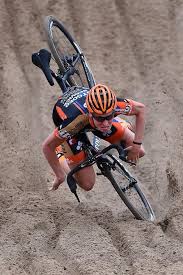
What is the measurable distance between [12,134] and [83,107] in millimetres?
2909

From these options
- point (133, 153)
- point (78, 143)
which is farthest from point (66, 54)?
point (133, 153)

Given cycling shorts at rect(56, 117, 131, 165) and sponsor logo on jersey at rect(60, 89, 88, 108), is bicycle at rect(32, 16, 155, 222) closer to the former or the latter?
cycling shorts at rect(56, 117, 131, 165)

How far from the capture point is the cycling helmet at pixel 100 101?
6734mm

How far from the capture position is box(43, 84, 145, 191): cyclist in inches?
269

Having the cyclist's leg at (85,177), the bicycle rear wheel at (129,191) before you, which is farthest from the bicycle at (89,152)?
the cyclist's leg at (85,177)

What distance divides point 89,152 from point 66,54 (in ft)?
6.00

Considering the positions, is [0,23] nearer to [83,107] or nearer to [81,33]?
[81,33]

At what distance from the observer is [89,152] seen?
7.60 metres

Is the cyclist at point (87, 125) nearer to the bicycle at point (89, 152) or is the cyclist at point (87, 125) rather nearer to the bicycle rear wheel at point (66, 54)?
the bicycle at point (89, 152)

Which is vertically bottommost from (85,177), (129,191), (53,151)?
(129,191)

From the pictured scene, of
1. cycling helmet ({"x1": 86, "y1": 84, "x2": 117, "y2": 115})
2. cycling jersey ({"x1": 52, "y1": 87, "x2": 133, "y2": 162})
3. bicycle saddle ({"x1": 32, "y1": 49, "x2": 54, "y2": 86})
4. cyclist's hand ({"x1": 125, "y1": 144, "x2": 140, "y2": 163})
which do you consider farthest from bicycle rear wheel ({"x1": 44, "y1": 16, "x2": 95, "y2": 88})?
cycling helmet ({"x1": 86, "y1": 84, "x2": 117, "y2": 115})

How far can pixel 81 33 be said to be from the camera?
38.4 ft

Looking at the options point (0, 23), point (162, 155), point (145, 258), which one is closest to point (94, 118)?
point (145, 258)

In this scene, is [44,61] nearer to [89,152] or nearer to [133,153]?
[89,152]
